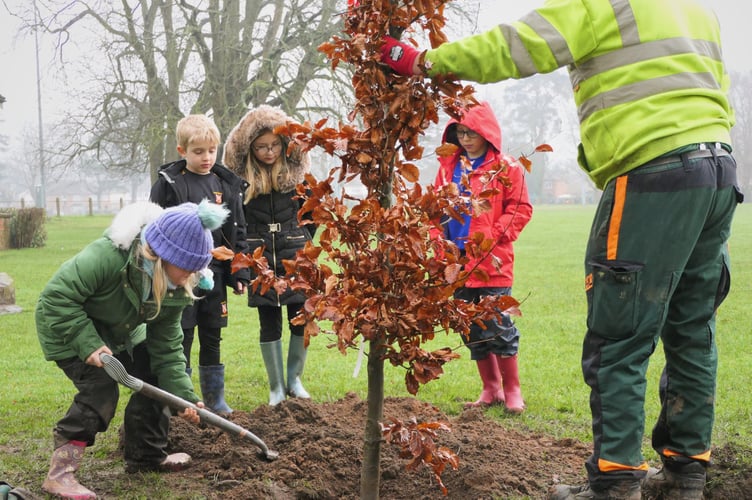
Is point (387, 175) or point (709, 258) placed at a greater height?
point (387, 175)

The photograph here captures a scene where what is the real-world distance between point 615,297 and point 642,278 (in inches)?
4.7

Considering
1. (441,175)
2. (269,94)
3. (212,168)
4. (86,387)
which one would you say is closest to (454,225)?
(441,175)

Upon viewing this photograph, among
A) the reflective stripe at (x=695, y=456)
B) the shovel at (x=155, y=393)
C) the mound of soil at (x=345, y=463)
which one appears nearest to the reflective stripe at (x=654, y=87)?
the reflective stripe at (x=695, y=456)

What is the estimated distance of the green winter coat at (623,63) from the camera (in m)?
2.67

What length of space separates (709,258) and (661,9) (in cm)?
97

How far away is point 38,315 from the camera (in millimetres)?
3539

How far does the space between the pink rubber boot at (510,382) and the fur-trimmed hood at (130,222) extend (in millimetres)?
2521

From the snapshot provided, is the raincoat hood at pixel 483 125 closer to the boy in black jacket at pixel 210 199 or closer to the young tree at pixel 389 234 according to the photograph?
the boy in black jacket at pixel 210 199

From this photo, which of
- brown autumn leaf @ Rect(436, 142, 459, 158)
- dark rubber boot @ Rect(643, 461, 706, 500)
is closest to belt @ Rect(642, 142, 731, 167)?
brown autumn leaf @ Rect(436, 142, 459, 158)

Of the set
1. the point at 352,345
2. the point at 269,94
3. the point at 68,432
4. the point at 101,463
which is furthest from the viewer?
the point at 269,94

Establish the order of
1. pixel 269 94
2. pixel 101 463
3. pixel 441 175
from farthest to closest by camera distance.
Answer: pixel 269 94 < pixel 441 175 < pixel 101 463

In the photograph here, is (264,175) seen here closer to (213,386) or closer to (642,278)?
(213,386)

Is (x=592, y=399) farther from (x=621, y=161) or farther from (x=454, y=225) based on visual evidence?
(x=454, y=225)

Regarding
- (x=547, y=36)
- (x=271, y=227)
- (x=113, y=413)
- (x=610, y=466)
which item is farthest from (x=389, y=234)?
(x=271, y=227)
